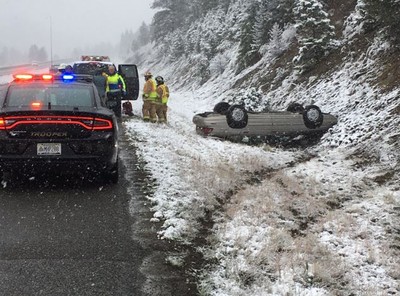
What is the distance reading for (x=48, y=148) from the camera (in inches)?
254

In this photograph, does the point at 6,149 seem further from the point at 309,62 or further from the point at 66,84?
the point at 309,62

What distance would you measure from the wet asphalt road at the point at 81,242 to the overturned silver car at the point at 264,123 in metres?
5.90

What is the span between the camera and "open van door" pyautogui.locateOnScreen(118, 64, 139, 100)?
759 inches

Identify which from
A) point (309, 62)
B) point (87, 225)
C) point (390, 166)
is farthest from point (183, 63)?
point (87, 225)

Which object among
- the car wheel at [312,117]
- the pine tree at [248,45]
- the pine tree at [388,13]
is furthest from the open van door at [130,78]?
the pine tree at [388,13]

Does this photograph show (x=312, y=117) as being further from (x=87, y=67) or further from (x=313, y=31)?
(x=87, y=67)

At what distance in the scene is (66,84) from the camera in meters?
7.63

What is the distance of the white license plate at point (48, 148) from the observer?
6418mm

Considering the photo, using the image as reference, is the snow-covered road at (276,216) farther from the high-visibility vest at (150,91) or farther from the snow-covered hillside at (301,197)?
the high-visibility vest at (150,91)

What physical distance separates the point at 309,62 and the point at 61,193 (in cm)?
1280

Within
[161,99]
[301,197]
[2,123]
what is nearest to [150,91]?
[161,99]

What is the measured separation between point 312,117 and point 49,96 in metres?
7.87

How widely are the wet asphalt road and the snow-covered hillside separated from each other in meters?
0.34

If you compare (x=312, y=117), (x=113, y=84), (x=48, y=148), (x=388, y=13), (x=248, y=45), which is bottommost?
(x=312, y=117)
